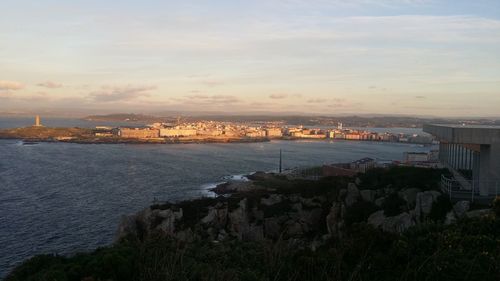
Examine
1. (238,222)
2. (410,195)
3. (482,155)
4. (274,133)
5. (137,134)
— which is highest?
(482,155)

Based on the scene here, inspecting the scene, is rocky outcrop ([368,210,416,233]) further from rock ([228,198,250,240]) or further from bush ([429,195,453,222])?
rock ([228,198,250,240])

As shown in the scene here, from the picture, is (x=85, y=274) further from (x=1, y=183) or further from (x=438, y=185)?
(x=1, y=183)

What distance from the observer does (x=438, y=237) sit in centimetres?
320

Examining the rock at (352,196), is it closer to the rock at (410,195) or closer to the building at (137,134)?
the rock at (410,195)

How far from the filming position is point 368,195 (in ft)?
27.8

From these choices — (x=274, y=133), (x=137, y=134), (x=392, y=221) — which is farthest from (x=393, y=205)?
(x=274, y=133)

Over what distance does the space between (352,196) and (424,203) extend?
101 inches

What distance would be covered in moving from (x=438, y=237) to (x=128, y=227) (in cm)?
778

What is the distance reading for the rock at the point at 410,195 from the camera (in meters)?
6.95

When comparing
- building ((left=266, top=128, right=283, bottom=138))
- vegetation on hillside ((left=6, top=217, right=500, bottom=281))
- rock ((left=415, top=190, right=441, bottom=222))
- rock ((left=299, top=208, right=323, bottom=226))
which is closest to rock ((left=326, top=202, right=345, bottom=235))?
rock ((left=299, top=208, right=323, bottom=226))

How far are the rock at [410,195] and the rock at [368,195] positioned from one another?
95cm

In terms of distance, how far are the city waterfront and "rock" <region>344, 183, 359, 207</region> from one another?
4.66m

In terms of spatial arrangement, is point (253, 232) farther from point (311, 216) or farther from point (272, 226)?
point (311, 216)

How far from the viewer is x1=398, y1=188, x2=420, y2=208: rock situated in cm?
695
